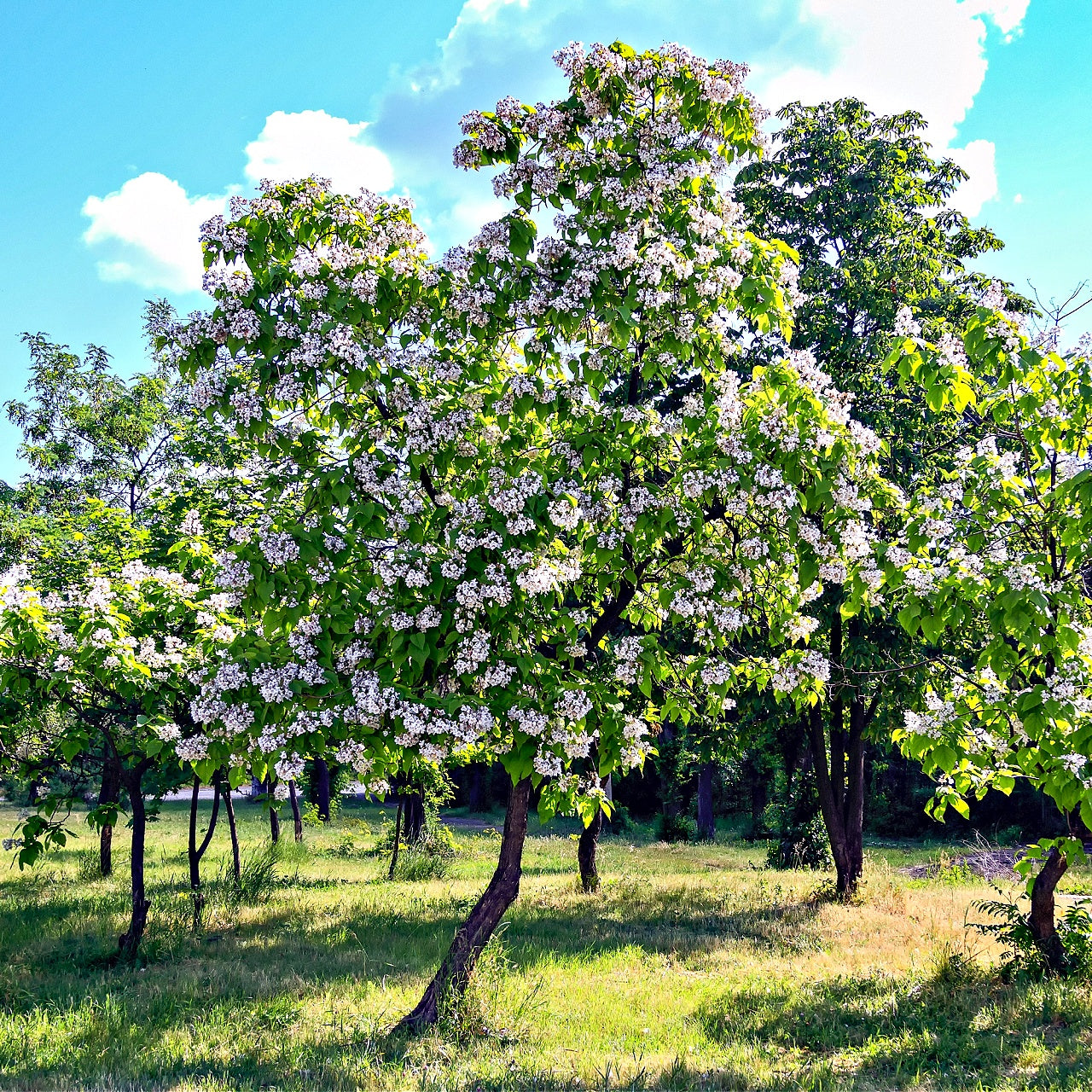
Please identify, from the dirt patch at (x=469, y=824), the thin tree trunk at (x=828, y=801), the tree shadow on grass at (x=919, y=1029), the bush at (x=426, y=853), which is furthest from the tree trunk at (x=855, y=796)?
the dirt patch at (x=469, y=824)

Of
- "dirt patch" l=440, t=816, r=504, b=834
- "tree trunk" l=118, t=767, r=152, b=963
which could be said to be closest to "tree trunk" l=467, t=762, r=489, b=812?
"dirt patch" l=440, t=816, r=504, b=834

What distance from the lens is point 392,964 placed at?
958 centimetres

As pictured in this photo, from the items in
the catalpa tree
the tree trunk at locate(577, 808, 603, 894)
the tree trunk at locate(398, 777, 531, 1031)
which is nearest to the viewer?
the catalpa tree

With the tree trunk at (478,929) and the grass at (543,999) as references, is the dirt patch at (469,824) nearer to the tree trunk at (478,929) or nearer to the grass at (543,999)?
the grass at (543,999)

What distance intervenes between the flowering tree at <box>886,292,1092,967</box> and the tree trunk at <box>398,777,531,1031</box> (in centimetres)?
332

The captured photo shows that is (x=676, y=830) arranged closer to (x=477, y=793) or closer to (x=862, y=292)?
(x=477, y=793)

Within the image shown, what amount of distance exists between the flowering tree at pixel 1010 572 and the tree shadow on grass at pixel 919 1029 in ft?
5.29

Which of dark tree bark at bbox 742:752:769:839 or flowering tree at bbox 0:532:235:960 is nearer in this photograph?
flowering tree at bbox 0:532:235:960

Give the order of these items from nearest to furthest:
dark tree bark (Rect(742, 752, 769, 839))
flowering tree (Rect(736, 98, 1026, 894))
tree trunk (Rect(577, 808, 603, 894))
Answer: flowering tree (Rect(736, 98, 1026, 894)) < tree trunk (Rect(577, 808, 603, 894)) < dark tree bark (Rect(742, 752, 769, 839))

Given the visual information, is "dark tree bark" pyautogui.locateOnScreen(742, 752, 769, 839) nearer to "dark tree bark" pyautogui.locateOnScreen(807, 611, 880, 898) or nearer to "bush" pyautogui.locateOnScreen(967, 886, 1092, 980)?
"dark tree bark" pyautogui.locateOnScreen(807, 611, 880, 898)

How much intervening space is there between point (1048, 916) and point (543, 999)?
534cm

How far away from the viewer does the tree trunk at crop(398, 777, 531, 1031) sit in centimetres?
707

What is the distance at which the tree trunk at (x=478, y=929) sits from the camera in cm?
707

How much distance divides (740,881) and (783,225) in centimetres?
1258
